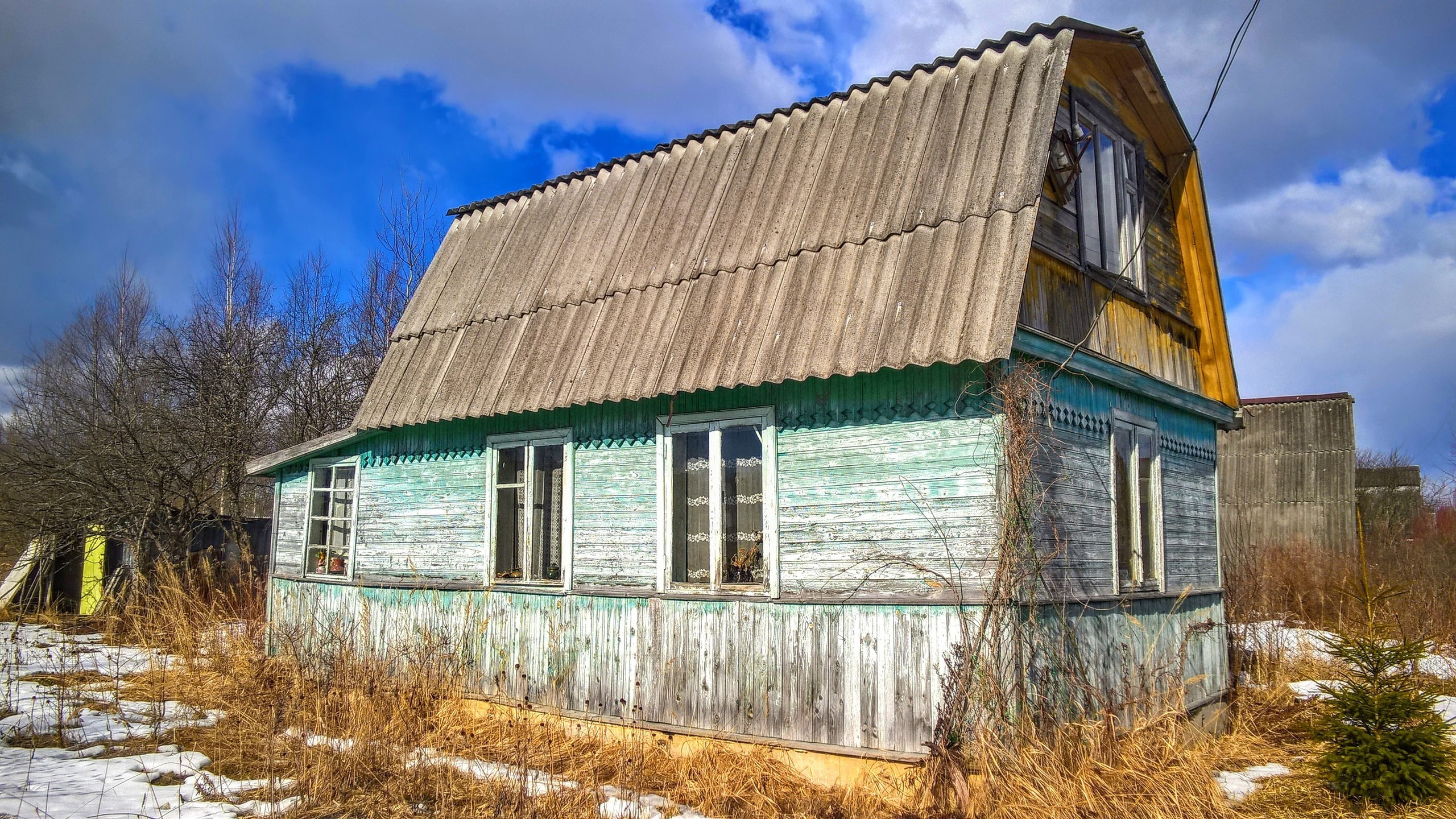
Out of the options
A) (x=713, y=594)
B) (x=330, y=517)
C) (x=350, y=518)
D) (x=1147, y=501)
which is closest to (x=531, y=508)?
(x=713, y=594)

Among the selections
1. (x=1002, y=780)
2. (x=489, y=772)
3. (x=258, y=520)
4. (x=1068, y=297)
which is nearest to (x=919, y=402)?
(x=1068, y=297)

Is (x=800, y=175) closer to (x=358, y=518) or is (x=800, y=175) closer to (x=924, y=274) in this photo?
(x=924, y=274)

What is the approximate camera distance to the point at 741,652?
736cm

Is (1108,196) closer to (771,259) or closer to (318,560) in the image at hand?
(771,259)

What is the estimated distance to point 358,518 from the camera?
1071cm

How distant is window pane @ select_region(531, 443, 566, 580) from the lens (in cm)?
909

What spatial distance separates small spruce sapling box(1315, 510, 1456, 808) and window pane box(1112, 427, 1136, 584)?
1639 mm

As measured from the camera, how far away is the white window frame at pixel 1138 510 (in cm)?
788

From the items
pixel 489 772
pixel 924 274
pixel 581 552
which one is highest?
pixel 924 274

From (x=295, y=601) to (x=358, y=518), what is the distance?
1668mm

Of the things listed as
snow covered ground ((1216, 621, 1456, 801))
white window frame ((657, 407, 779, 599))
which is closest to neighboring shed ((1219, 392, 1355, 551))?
snow covered ground ((1216, 621, 1456, 801))

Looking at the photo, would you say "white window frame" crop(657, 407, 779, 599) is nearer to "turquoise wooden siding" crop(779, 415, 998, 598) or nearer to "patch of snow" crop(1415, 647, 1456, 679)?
"turquoise wooden siding" crop(779, 415, 998, 598)

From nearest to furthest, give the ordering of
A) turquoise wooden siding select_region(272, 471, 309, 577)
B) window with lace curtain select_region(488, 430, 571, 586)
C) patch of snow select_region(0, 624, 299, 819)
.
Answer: patch of snow select_region(0, 624, 299, 819), window with lace curtain select_region(488, 430, 571, 586), turquoise wooden siding select_region(272, 471, 309, 577)

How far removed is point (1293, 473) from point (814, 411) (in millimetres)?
19918
